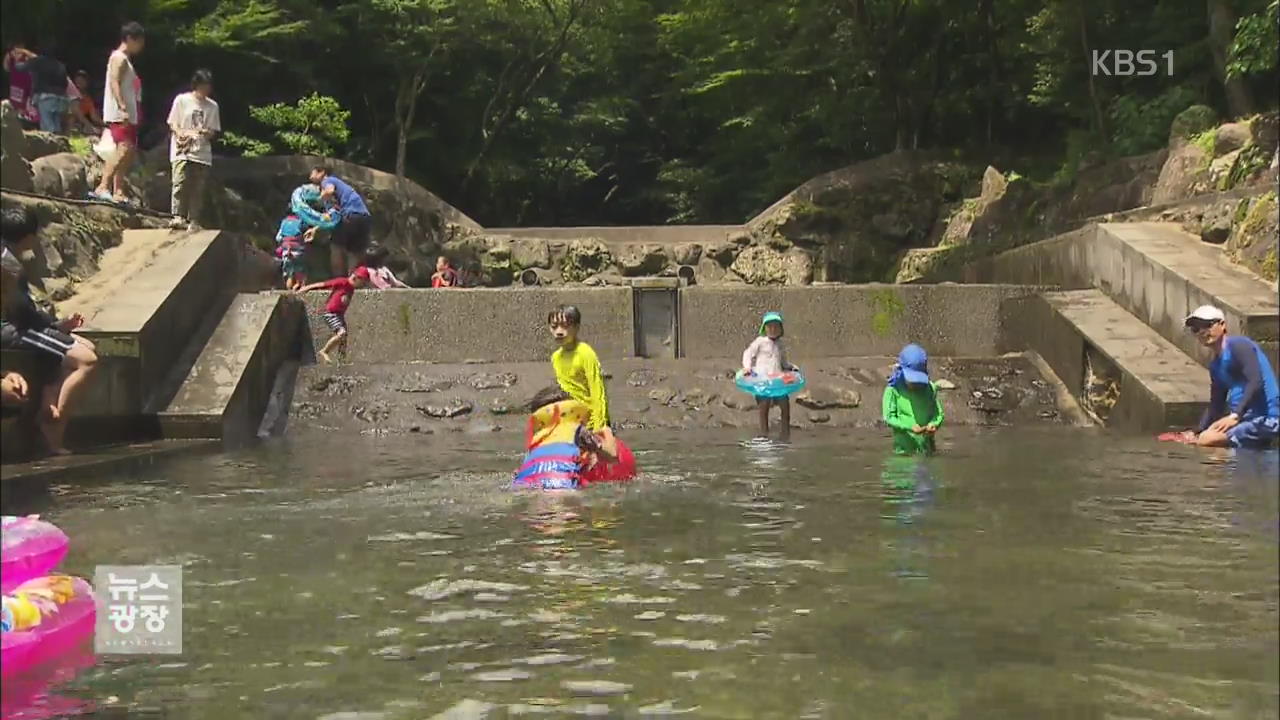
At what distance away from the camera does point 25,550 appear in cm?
238

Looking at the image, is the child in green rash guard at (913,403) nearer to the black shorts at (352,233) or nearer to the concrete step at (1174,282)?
the concrete step at (1174,282)

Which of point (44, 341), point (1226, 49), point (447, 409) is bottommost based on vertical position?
point (447, 409)

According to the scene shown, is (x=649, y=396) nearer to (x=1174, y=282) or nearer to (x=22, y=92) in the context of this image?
(x=1174, y=282)

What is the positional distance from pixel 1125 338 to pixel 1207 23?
9973 millimetres

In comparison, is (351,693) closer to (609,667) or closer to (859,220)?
(609,667)

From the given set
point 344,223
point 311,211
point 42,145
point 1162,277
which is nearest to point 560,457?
point 1162,277

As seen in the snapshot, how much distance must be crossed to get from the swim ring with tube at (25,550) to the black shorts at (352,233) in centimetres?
1360

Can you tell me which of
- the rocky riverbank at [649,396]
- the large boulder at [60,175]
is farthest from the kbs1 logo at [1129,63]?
the large boulder at [60,175]

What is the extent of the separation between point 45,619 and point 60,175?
39.9 ft

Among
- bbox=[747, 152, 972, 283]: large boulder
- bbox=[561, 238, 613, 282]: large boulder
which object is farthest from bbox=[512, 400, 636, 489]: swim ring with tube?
bbox=[747, 152, 972, 283]: large boulder

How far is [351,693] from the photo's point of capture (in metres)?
3.46

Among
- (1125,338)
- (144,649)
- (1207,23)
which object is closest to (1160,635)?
(144,649)

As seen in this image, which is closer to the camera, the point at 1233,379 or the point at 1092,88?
the point at 1233,379

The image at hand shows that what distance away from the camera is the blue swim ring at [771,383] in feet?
38.3
